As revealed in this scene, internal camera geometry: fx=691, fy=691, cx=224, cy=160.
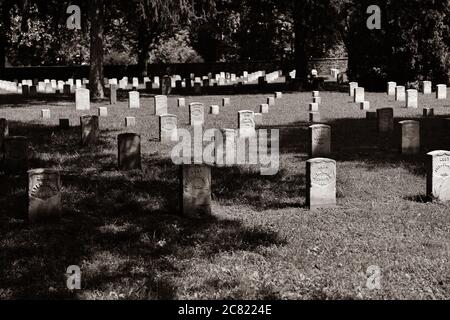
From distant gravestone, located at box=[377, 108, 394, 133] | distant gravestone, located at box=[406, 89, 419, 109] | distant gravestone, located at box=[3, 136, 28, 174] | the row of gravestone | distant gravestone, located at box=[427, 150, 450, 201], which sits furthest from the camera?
the row of gravestone

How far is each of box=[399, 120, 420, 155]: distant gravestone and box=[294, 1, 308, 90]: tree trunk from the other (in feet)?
66.2

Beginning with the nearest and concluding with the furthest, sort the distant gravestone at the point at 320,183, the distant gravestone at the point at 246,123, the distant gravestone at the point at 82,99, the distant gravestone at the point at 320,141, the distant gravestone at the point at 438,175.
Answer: the distant gravestone at the point at 320,183
the distant gravestone at the point at 438,175
the distant gravestone at the point at 320,141
the distant gravestone at the point at 246,123
the distant gravestone at the point at 82,99

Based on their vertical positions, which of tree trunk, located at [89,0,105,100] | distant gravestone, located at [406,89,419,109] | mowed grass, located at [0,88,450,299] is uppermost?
tree trunk, located at [89,0,105,100]

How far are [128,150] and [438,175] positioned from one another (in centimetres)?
552

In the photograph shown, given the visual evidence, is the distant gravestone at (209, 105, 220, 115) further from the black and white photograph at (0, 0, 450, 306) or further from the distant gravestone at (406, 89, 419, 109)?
the distant gravestone at (406, 89, 419, 109)

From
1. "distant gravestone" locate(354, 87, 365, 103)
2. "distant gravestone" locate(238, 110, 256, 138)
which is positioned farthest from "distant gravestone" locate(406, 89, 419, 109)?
"distant gravestone" locate(238, 110, 256, 138)

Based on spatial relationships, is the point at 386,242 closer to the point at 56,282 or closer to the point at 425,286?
the point at 425,286

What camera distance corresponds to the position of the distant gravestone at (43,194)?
892cm

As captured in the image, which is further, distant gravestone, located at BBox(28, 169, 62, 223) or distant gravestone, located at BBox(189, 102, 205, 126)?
distant gravestone, located at BBox(189, 102, 205, 126)

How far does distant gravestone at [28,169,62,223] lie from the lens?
29.3 feet

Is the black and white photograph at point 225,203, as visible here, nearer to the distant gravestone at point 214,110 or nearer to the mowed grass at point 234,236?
the mowed grass at point 234,236

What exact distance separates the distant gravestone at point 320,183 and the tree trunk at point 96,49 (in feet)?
66.1

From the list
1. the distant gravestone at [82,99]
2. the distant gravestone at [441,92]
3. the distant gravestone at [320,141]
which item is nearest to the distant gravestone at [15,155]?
the distant gravestone at [320,141]

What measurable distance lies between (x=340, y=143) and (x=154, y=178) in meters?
5.61
